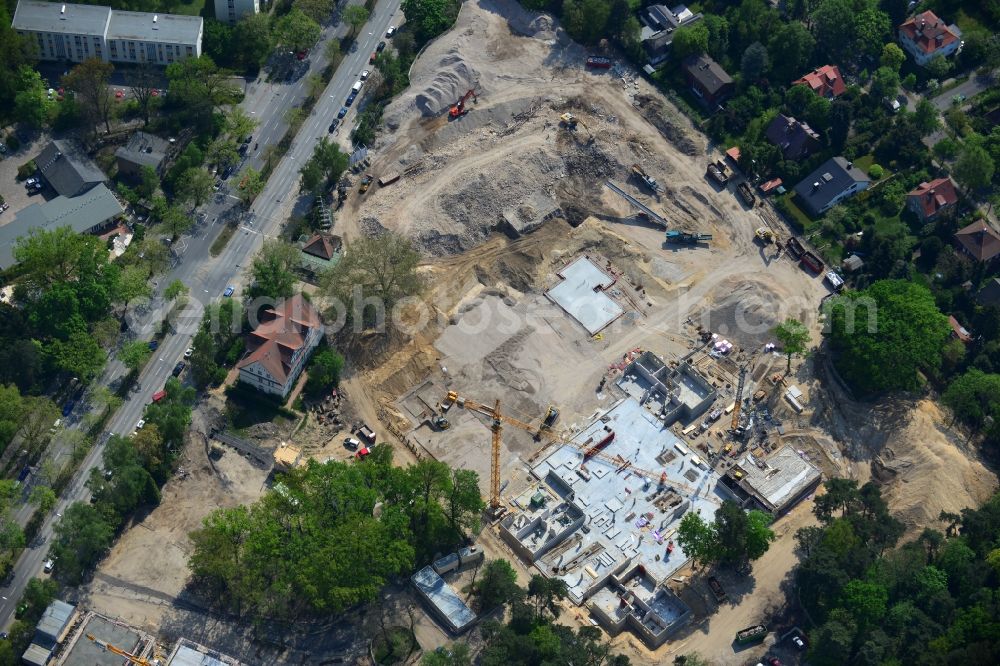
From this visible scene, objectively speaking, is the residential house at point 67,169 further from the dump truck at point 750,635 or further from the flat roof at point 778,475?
the dump truck at point 750,635

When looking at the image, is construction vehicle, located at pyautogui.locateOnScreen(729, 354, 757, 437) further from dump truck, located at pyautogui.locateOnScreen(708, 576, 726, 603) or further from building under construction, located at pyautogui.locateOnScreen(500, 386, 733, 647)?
dump truck, located at pyautogui.locateOnScreen(708, 576, 726, 603)

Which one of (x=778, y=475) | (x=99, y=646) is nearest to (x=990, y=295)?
(x=778, y=475)

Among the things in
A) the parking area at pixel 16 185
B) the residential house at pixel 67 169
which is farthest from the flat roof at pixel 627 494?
the parking area at pixel 16 185

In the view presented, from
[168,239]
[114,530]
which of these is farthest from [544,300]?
[114,530]

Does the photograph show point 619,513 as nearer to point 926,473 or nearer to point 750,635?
point 750,635

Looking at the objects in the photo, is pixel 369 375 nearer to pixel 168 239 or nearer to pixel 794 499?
pixel 168 239

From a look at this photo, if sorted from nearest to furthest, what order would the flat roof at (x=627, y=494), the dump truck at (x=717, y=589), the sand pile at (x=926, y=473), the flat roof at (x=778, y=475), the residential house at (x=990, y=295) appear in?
the dump truck at (x=717, y=589), the flat roof at (x=627, y=494), the sand pile at (x=926, y=473), the flat roof at (x=778, y=475), the residential house at (x=990, y=295)

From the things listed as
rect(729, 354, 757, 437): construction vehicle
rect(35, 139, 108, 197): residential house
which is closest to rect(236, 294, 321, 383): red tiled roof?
rect(35, 139, 108, 197): residential house
